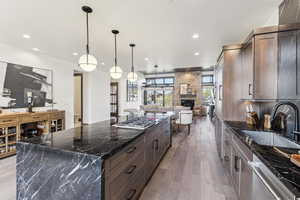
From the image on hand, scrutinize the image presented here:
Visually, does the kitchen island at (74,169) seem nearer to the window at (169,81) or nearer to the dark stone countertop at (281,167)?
the dark stone countertop at (281,167)

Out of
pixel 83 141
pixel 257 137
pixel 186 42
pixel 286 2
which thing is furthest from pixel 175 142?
pixel 286 2

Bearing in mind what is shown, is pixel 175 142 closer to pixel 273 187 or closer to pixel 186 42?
pixel 186 42

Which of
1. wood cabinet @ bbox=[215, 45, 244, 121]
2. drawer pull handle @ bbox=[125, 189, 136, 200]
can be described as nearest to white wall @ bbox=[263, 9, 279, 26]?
wood cabinet @ bbox=[215, 45, 244, 121]

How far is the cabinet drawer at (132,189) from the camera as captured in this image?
4.54 ft

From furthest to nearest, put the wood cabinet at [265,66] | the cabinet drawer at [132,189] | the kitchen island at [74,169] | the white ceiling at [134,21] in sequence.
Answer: the white ceiling at [134,21]
the wood cabinet at [265,66]
the cabinet drawer at [132,189]
the kitchen island at [74,169]

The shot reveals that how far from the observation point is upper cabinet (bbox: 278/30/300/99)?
1.74m

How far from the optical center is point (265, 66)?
204 cm

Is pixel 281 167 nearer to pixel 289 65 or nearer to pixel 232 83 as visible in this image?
pixel 289 65

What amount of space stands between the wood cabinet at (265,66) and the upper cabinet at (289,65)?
5cm

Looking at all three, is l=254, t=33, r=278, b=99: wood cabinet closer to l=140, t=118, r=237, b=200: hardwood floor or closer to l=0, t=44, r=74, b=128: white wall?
l=140, t=118, r=237, b=200: hardwood floor

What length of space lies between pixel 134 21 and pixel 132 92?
322 inches

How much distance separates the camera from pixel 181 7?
237cm

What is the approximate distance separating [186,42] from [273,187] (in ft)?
12.6

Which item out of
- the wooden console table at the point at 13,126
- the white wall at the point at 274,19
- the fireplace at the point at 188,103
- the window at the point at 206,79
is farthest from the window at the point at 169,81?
the wooden console table at the point at 13,126
